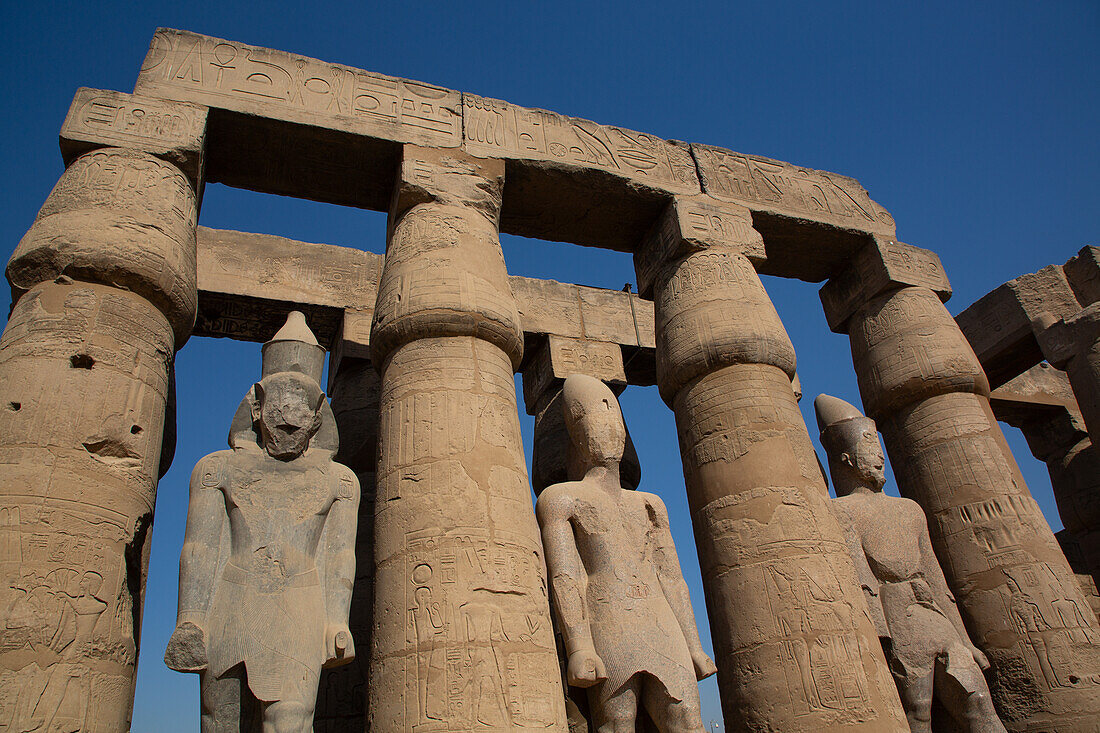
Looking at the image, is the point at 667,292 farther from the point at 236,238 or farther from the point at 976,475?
the point at 236,238

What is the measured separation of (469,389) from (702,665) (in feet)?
7.33

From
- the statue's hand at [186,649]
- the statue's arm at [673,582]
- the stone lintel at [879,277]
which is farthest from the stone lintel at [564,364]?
the statue's hand at [186,649]

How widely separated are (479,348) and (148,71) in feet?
11.5

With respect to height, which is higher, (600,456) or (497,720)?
(600,456)

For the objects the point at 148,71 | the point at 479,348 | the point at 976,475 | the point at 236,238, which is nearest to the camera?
the point at 479,348

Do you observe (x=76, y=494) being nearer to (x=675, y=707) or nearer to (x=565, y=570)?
(x=565, y=570)

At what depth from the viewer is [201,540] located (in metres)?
4.19

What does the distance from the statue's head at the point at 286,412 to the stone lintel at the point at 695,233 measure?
3.67 metres

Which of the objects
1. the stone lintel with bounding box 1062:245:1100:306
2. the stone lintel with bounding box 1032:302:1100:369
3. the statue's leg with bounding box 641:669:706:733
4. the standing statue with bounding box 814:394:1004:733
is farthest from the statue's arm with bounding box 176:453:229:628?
the stone lintel with bounding box 1062:245:1100:306

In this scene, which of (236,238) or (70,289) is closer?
(70,289)

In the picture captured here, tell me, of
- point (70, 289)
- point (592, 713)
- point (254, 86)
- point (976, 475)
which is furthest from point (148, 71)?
point (976, 475)

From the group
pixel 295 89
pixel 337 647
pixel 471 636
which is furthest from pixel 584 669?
pixel 295 89

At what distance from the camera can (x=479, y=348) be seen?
5.48 meters

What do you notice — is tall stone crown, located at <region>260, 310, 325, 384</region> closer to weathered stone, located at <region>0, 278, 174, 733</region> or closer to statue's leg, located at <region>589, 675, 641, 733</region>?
weathered stone, located at <region>0, 278, 174, 733</region>
